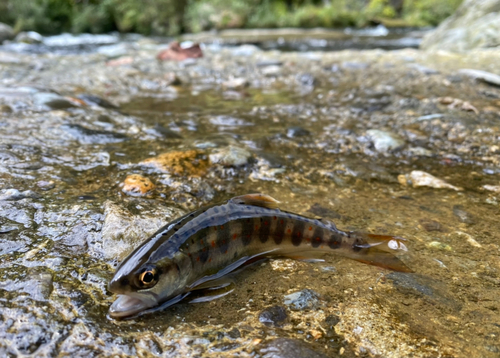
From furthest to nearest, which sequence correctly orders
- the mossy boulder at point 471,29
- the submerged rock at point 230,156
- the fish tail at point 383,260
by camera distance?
the mossy boulder at point 471,29
the submerged rock at point 230,156
the fish tail at point 383,260

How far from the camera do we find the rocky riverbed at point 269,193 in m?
1.64

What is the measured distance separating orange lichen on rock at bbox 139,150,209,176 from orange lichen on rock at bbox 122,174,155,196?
0.88ft

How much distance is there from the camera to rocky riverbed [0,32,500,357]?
5.38 ft

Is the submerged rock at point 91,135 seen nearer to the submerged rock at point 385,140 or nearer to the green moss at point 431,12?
the submerged rock at point 385,140

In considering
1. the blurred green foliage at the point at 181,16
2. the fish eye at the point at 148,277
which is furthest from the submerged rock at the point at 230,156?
the blurred green foliage at the point at 181,16

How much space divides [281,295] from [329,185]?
1.63 metres

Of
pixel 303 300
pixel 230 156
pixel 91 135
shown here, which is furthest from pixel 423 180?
pixel 91 135

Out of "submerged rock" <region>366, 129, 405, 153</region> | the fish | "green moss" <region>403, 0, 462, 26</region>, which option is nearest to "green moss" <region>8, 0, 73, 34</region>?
"submerged rock" <region>366, 129, 405, 153</region>

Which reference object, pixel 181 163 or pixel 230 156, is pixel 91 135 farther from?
pixel 230 156

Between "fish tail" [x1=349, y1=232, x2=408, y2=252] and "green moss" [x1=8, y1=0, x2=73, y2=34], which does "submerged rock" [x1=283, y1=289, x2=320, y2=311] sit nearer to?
"fish tail" [x1=349, y1=232, x2=408, y2=252]

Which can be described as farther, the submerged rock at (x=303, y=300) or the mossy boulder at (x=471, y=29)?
the mossy boulder at (x=471, y=29)

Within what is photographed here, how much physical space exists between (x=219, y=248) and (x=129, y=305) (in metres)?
0.59

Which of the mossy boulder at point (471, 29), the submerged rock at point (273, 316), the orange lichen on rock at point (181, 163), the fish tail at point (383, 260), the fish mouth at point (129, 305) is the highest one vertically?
the mossy boulder at point (471, 29)

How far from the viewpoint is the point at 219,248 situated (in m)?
2.04
